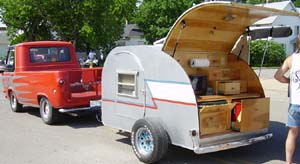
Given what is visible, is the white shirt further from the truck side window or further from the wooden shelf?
the truck side window

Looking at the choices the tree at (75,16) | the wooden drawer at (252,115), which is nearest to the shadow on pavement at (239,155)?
the wooden drawer at (252,115)

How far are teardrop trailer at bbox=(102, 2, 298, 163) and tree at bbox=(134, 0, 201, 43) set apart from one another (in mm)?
29866

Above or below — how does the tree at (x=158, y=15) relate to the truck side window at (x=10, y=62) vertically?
above

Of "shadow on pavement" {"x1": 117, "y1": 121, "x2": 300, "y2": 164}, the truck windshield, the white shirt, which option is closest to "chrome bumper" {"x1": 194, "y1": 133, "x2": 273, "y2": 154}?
"shadow on pavement" {"x1": 117, "y1": 121, "x2": 300, "y2": 164}

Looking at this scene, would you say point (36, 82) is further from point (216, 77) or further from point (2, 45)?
point (2, 45)

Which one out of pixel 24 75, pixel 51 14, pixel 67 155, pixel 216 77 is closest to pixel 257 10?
pixel 216 77

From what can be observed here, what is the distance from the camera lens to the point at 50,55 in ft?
33.6

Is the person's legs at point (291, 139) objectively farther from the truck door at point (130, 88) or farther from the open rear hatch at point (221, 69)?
the truck door at point (130, 88)

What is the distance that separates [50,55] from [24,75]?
Result: 1.05m

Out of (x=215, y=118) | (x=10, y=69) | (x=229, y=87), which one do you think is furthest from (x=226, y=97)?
(x=10, y=69)

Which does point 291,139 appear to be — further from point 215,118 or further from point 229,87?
point 229,87

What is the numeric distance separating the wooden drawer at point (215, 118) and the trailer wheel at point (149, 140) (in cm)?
61

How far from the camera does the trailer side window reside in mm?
6258

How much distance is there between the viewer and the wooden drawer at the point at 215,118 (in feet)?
18.0
